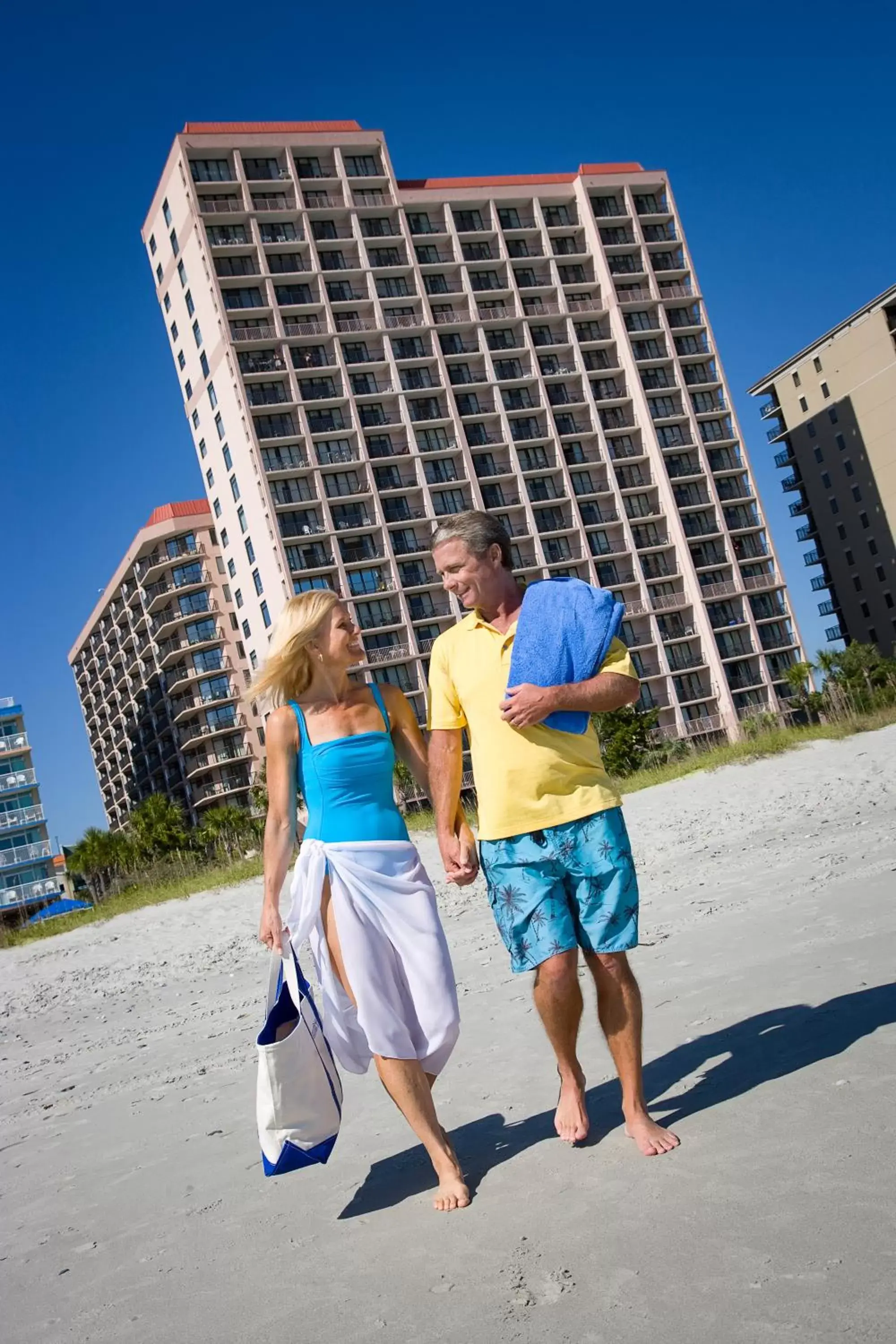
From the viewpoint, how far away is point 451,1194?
3432mm

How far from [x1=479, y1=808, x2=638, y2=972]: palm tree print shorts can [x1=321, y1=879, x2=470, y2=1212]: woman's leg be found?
499mm

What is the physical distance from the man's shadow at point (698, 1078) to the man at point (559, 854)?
248 mm

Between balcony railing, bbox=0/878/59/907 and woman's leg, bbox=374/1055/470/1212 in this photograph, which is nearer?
woman's leg, bbox=374/1055/470/1212

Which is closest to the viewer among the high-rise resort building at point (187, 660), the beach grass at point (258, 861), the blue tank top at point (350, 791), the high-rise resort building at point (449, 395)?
the blue tank top at point (350, 791)

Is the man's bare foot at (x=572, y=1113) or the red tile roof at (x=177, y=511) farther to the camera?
the red tile roof at (x=177, y=511)

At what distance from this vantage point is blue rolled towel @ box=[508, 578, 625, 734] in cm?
370

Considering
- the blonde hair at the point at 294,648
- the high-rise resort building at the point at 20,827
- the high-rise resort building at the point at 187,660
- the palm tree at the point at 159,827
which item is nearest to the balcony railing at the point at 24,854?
the high-rise resort building at the point at 20,827

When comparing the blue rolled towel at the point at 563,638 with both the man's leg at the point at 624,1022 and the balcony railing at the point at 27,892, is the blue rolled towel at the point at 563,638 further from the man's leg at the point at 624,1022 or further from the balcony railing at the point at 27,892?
the balcony railing at the point at 27,892

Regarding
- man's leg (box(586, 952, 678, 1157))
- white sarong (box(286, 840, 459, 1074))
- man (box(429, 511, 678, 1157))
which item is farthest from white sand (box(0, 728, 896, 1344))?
white sarong (box(286, 840, 459, 1074))

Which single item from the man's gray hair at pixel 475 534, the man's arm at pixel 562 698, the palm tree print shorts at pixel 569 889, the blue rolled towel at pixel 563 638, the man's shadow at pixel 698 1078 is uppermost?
the man's gray hair at pixel 475 534

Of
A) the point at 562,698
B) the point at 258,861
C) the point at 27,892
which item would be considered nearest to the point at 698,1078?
the point at 562,698

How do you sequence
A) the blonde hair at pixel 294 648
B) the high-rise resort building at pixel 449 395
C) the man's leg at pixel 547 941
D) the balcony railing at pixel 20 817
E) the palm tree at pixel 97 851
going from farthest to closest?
the balcony railing at pixel 20 817
the high-rise resort building at pixel 449 395
the palm tree at pixel 97 851
the blonde hair at pixel 294 648
the man's leg at pixel 547 941

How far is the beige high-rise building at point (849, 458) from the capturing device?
83.5m

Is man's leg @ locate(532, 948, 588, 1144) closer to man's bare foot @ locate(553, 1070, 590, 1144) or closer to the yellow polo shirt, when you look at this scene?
man's bare foot @ locate(553, 1070, 590, 1144)
